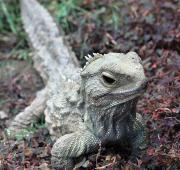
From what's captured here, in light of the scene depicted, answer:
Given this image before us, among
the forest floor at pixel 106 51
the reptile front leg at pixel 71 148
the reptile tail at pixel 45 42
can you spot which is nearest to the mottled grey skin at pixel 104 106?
the reptile front leg at pixel 71 148

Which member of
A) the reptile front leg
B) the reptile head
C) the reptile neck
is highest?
the reptile head

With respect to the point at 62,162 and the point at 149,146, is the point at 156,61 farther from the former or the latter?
the point at 62,162

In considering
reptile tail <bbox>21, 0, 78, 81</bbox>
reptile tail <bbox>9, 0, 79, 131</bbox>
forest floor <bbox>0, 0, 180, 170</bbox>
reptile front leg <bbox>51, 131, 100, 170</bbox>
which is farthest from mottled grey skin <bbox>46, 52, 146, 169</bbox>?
reptile tail <bbox>21, 0, 78, 81</bbox>

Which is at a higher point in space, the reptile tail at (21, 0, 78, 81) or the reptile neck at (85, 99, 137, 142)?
the reptile tail at (21, 0, 78, 81)

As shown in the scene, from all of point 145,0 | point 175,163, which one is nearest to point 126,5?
point 145,0

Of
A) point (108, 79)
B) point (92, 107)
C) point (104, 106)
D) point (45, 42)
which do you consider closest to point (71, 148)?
point (92, 107)

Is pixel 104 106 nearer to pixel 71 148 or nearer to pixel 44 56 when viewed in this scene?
pixel 71 148

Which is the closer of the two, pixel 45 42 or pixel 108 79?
pixel 108 79

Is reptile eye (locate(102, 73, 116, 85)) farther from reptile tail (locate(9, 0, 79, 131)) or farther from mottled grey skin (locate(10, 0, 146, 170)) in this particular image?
reptile tail (locate(9, 0, 79, 131))
